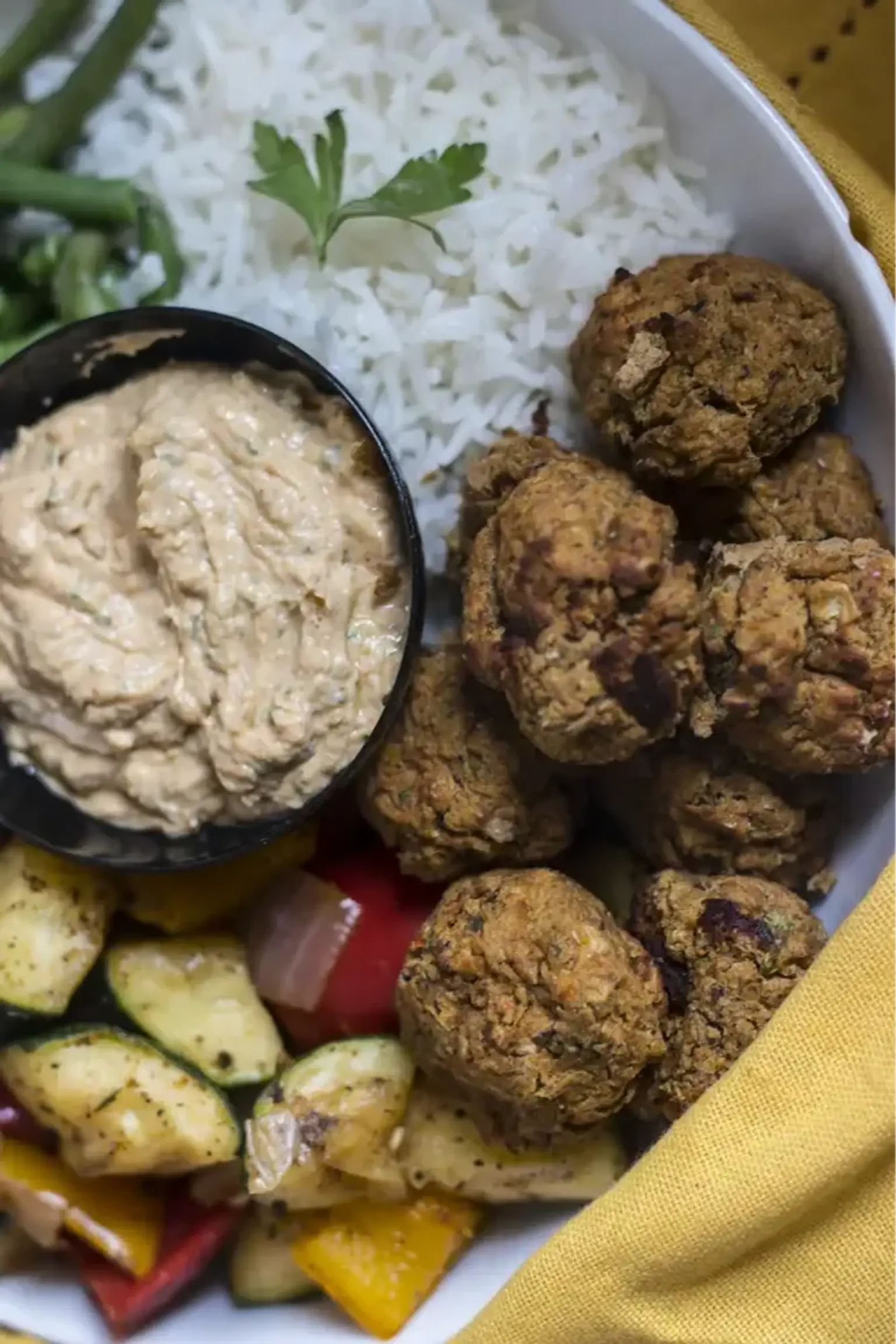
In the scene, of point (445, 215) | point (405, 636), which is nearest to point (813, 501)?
point (405, 636)

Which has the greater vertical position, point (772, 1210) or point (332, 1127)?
point (772, 1210)

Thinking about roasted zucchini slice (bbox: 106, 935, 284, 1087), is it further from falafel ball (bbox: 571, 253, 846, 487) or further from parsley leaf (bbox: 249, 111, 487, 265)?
parsley leaf (bbox: 249, 111, 487, 265)

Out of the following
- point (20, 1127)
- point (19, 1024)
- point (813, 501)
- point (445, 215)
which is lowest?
point (20, 1127)

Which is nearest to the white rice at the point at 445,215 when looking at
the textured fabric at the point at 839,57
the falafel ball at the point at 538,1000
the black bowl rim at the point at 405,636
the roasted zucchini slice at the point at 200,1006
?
the black bowl rim at the point at 405,636

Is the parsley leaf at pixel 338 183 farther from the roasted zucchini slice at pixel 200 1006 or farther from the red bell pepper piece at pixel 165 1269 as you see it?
the red bell pepper piece at pixel 165 1269

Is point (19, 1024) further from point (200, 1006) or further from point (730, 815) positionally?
point (730, 815)

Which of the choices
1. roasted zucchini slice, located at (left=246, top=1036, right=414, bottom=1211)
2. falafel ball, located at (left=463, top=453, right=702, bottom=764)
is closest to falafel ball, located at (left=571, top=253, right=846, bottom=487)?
falafel ball, located at (left=463, top=453, right=702, bottom=764)

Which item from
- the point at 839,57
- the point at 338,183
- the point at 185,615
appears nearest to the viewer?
the point at 185,615
